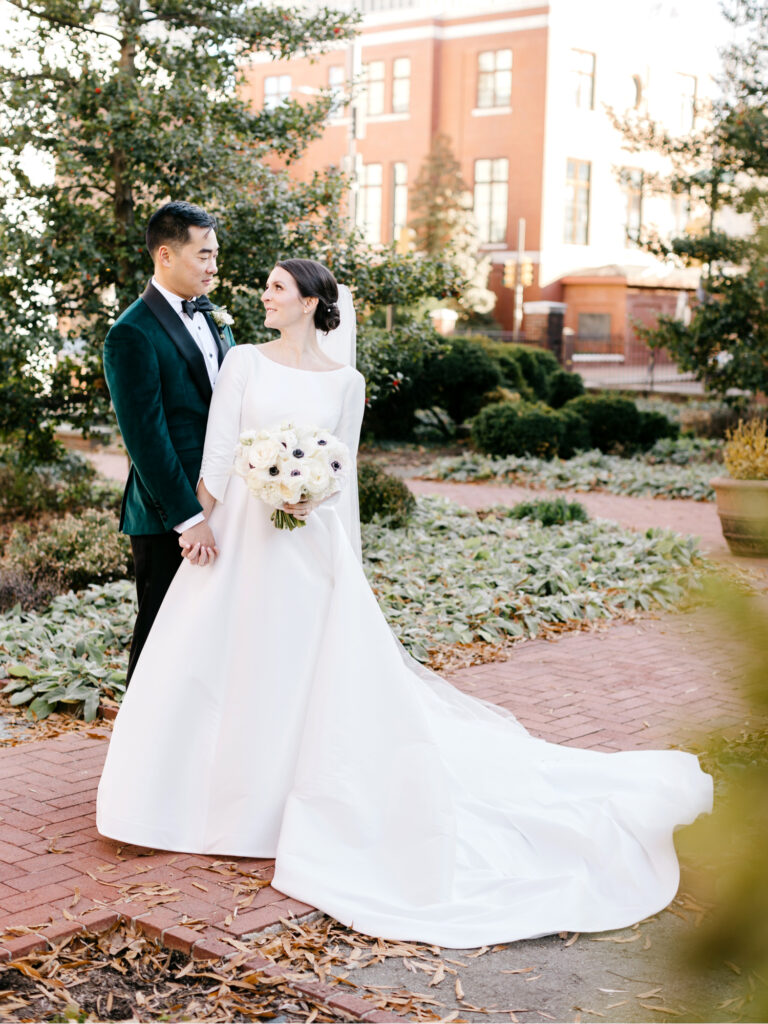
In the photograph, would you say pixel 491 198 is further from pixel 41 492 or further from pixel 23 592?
pixel 23 592

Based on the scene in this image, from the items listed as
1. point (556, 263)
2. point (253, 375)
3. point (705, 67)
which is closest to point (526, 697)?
point (253, 375)

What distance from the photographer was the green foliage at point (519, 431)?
1602 cm

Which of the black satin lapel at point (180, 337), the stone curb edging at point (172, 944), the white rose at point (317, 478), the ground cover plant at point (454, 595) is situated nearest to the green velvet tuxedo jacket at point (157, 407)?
the black satin lapel at point (180, 337)

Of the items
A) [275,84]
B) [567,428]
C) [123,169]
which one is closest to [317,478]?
[123,169]

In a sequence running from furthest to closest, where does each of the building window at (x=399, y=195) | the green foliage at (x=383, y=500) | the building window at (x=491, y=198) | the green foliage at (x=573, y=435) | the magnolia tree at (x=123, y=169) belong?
the building window at (x=399, y=195), the building window at (x=491, y=198), the green foliage at (x=573, y=435), the green foliage at (x=383, y=500), the magnolia tree at (x=123, y=169)

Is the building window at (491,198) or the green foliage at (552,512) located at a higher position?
the building window at (491,198)

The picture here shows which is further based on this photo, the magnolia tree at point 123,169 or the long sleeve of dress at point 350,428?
the magnolia tree at point 123,169

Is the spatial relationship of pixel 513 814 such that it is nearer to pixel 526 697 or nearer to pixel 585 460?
pixel 526 697

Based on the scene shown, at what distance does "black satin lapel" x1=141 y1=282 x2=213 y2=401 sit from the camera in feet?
13.4

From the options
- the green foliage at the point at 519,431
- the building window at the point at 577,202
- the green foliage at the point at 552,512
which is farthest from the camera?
the building window at the point at 577,202

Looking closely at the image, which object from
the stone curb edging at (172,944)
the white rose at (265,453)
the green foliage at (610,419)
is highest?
the white rose at (265,453)

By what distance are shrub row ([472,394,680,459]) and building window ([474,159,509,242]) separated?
22.0m

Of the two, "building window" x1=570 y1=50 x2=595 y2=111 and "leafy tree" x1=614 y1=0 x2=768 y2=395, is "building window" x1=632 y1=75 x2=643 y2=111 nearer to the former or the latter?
"building window" x1=570 y1=50 x2=595 y2=111

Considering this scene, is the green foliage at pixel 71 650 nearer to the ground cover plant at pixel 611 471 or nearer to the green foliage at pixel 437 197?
the ground cover plant at pixel 611 471
